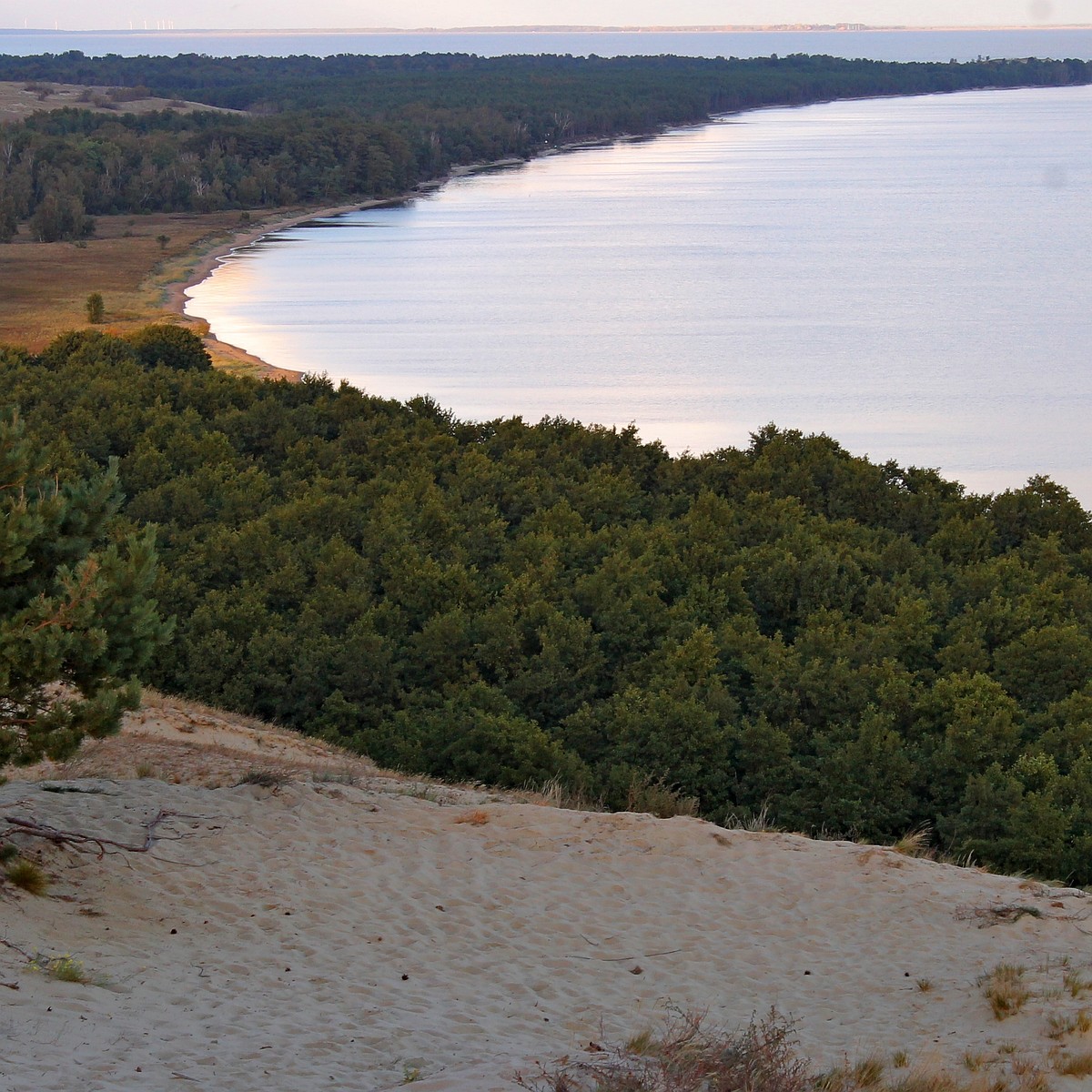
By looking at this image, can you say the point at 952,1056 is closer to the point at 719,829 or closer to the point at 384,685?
the point at 719,829

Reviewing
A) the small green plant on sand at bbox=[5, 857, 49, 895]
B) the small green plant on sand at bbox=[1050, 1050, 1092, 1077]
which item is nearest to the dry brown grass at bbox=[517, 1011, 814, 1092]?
the small green plant on sand at bbox=[1050, 1050, 1092, 1077]

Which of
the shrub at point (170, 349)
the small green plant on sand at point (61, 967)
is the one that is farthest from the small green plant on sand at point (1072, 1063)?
the shrub at point (170, 349)

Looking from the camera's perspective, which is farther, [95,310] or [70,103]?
[70,103]

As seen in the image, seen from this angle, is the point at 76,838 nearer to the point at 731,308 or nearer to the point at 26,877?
the point at 26,877

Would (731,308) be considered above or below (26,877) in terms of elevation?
above

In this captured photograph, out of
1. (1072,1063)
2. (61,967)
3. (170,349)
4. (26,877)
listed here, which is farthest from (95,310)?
(1072,1063)

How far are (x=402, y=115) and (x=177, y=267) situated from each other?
80453mm

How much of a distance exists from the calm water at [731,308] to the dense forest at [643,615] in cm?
1078

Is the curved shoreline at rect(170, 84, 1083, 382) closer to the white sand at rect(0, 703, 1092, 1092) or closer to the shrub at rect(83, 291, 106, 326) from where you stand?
the shrub at rect(83, 291, 106, 326)

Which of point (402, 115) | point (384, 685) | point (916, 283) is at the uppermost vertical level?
point (402, 115)

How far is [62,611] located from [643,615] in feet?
43.7

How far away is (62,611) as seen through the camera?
10.1 m

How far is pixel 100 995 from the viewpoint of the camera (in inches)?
365

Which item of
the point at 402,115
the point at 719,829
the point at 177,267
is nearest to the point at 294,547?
the point at 719,829
